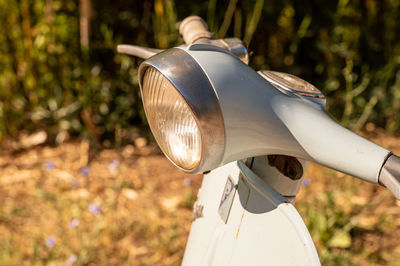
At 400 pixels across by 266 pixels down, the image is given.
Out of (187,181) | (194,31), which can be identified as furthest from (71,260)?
(194,31)

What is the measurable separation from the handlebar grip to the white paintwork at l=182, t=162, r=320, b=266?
0.97ft

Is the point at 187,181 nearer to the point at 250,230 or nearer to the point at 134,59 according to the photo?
the point at 134,59

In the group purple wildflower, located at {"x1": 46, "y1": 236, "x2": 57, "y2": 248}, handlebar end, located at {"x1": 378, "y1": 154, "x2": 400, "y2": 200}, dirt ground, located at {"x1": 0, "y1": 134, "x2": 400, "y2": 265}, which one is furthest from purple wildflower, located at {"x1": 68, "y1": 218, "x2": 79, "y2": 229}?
handlebar end, located at {"x1": 378, "y1": 154, "x2": 400, "y2": 200}

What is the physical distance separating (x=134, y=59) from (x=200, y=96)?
2.44m

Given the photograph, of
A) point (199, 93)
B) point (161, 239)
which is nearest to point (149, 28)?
point (161, 239)

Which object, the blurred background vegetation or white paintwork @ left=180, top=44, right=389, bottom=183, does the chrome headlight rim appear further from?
the blurred background vegetation

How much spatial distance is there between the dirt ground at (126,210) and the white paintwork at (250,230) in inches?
40.7

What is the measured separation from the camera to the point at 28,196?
250cm

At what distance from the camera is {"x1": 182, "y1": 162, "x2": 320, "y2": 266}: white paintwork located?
763 mm

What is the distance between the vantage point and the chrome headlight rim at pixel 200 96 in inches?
26.2

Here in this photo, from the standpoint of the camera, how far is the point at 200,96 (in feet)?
2.18

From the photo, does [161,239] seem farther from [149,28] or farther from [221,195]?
[149,28]

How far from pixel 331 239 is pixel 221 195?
118cm

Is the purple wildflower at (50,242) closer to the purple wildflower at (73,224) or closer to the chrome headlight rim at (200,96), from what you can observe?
the purple wildflower at (73,224)
